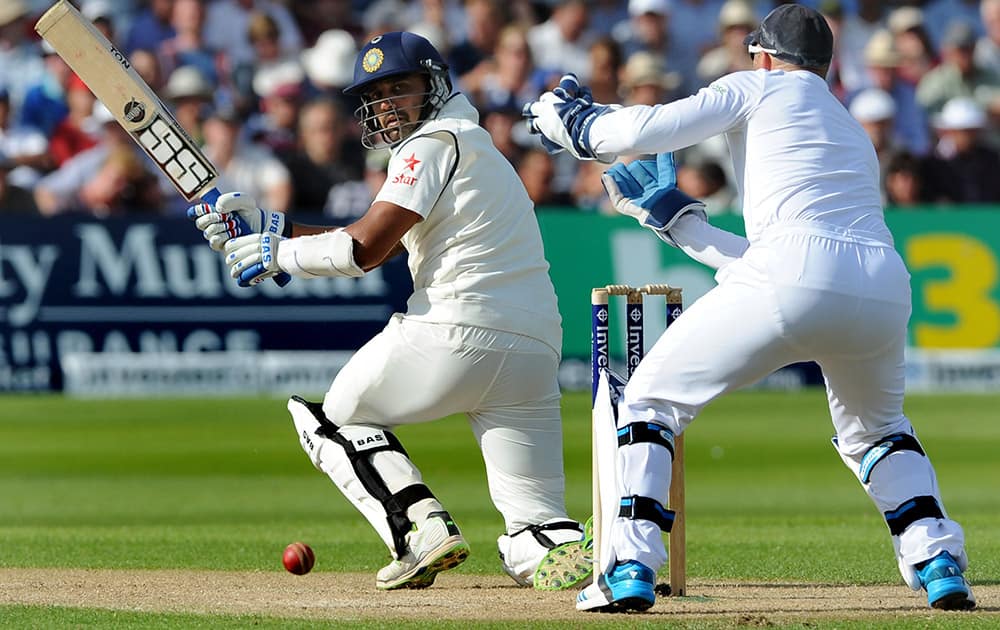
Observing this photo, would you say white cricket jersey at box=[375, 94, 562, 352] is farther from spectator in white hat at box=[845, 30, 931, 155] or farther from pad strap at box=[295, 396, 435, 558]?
spectator in white hat at box=[845, 30, 931, 155]

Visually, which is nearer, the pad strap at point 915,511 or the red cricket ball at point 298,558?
the pad strap at point 915,511

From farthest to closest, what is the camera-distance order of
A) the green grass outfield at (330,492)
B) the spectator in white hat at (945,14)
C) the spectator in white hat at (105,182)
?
the spectator in white hat at (945,14)
the spectator in white hat at (105,182)
the green grass outfield at (330,492)

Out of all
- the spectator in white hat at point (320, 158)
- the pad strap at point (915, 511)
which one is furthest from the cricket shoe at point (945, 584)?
the spectator in white hat at point (320, 158)

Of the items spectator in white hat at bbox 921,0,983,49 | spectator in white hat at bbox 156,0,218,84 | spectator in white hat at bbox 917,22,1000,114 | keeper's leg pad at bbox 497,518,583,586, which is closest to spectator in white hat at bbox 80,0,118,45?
spectator in white hat at bbox 156,0,218,84

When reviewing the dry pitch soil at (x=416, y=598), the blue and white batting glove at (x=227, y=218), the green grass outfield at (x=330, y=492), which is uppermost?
the blue and white batting glove at (x=227, y=218)

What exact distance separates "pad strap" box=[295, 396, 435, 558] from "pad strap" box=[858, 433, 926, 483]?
5.10 ft

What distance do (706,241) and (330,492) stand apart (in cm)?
515

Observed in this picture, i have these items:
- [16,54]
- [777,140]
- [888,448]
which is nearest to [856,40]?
[16,54]

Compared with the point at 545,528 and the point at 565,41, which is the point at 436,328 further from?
the point at 565,41

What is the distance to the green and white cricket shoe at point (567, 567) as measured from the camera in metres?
6.00

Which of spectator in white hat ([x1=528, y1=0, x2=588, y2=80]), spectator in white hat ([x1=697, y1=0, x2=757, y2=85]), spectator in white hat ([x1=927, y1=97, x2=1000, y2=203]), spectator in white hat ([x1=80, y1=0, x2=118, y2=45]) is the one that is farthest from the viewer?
spectator in white hat ([x1=528, y1=0, x2=588, y2=80])

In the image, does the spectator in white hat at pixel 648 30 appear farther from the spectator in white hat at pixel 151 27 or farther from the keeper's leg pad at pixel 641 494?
the keeper's leg pad at pixel 641 494

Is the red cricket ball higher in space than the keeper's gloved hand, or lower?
lower

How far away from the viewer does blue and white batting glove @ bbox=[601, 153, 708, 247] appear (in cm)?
577
